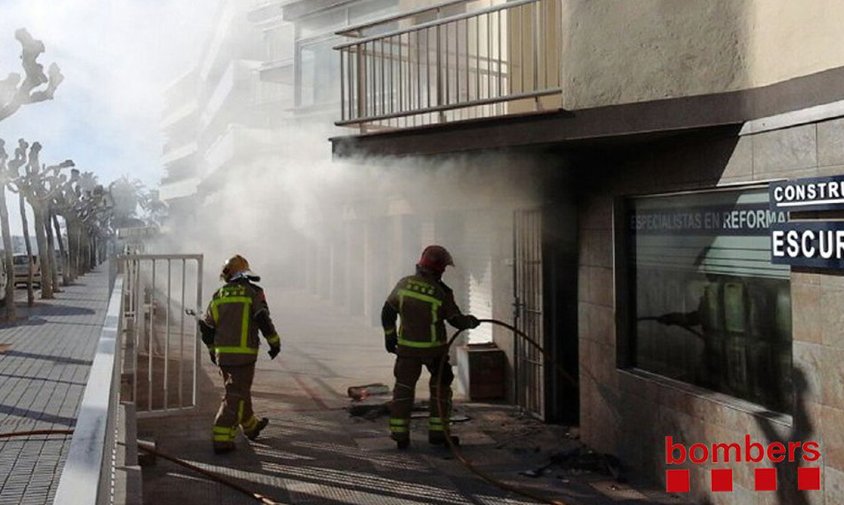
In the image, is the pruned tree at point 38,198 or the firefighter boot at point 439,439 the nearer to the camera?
the firefighter boot at point 439,439

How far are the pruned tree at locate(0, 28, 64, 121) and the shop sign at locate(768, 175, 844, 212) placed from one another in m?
13.2

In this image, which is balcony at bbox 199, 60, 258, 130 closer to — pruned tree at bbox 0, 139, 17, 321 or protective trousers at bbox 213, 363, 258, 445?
pruned tree at bbox 0, 139, 17, 321

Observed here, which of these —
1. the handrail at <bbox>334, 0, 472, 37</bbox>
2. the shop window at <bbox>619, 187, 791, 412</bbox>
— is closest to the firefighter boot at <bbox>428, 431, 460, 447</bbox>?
the shop window at <bbox>619, 187, 791, 412</bbox>

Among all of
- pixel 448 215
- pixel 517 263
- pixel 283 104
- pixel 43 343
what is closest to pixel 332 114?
pixel 448 215

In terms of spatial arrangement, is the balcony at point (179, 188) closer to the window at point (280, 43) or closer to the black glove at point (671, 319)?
the window at point (280, 43)

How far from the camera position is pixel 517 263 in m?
8.45

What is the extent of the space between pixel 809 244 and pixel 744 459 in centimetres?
150

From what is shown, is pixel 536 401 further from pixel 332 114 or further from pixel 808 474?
pixel 332 114

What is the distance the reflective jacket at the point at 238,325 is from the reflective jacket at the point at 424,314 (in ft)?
3.55

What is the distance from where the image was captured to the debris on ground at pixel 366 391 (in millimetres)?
9086

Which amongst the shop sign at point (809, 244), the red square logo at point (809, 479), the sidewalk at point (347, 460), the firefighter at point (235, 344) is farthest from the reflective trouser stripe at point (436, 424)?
the shop sign at point (809, 244)

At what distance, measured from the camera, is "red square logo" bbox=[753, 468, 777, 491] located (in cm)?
470

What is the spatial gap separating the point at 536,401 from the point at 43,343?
10197 millimetres

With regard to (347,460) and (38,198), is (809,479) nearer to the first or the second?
(347,460)
